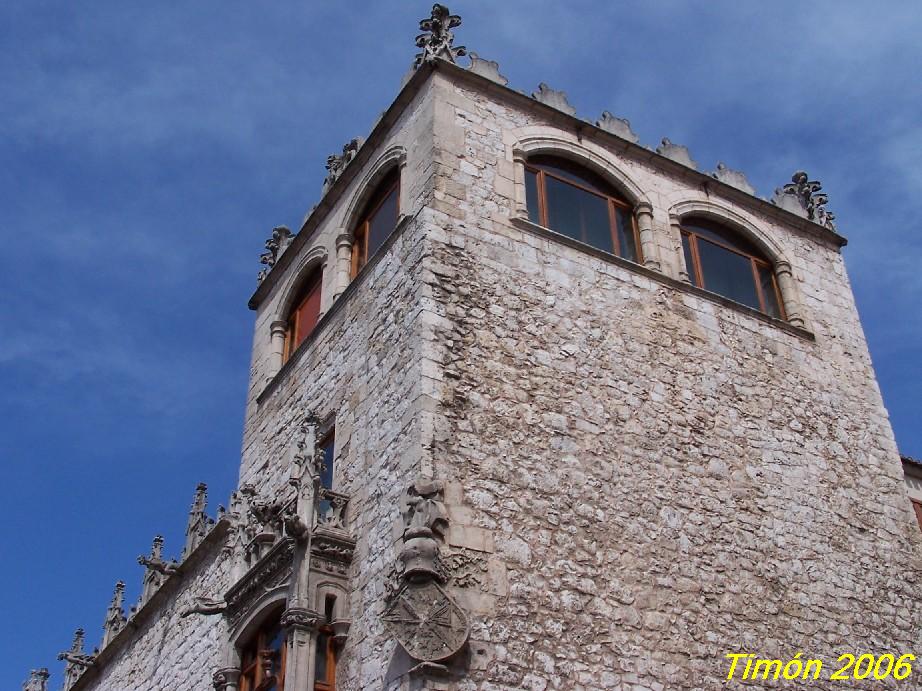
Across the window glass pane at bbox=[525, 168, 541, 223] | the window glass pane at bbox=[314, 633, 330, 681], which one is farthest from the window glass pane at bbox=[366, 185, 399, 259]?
the window glass pane at bbox=[314, 633, 330, 681]

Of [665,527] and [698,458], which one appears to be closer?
[665,527]

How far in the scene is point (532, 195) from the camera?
47.8ft

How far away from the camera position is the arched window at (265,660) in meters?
→ 11.9

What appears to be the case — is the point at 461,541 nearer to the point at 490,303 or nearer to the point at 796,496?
the point at 490,303

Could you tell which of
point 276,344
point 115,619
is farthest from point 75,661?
point 276,344

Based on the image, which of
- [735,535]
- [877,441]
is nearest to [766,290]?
[877,441]

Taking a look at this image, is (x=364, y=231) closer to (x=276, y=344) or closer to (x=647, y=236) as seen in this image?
(x=276, y=344)

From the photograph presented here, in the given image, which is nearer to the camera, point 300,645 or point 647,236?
point 300,645

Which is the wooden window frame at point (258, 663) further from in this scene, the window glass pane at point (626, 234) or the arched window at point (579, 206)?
the window glass pane at point (626, 234)

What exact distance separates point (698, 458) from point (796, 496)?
1.48m

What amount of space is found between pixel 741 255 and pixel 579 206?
2.88 m

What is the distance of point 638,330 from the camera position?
45.3ft

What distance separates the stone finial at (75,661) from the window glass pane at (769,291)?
43.1ft

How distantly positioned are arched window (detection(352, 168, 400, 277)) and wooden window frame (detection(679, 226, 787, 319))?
4.04 metres
